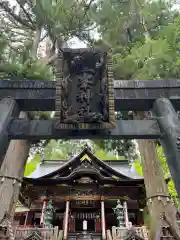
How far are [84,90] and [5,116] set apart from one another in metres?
1.25

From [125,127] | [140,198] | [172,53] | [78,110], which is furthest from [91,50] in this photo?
[140,198]

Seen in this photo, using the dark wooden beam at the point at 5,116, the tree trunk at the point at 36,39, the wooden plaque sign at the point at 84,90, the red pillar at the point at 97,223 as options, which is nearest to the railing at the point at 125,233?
the red pillar at the point at 97,223

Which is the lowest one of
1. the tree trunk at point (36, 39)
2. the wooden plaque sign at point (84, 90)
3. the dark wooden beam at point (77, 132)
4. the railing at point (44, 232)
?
the railing at point (44, 232)

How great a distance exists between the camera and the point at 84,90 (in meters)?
3.42

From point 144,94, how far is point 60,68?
1.49 metres

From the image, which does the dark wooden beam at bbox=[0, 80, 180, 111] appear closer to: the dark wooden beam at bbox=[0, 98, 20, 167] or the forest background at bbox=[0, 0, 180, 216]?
the dark wooden beam at bbox=[0, 98, 20, 167]

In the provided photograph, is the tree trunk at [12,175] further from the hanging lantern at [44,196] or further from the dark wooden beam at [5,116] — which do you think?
the hanging lantern at [44,196]

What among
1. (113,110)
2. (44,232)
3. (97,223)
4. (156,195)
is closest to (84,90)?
(113,110)

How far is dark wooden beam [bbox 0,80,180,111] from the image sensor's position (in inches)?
148

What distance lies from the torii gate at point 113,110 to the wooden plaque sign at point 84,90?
0.07ft

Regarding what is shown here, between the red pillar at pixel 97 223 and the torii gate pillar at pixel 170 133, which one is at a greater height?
the red pillar at pixel 97 223

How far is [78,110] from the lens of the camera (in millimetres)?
3246

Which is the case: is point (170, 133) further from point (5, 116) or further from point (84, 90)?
point (5, 116)

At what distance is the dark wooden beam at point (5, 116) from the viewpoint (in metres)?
3.14
